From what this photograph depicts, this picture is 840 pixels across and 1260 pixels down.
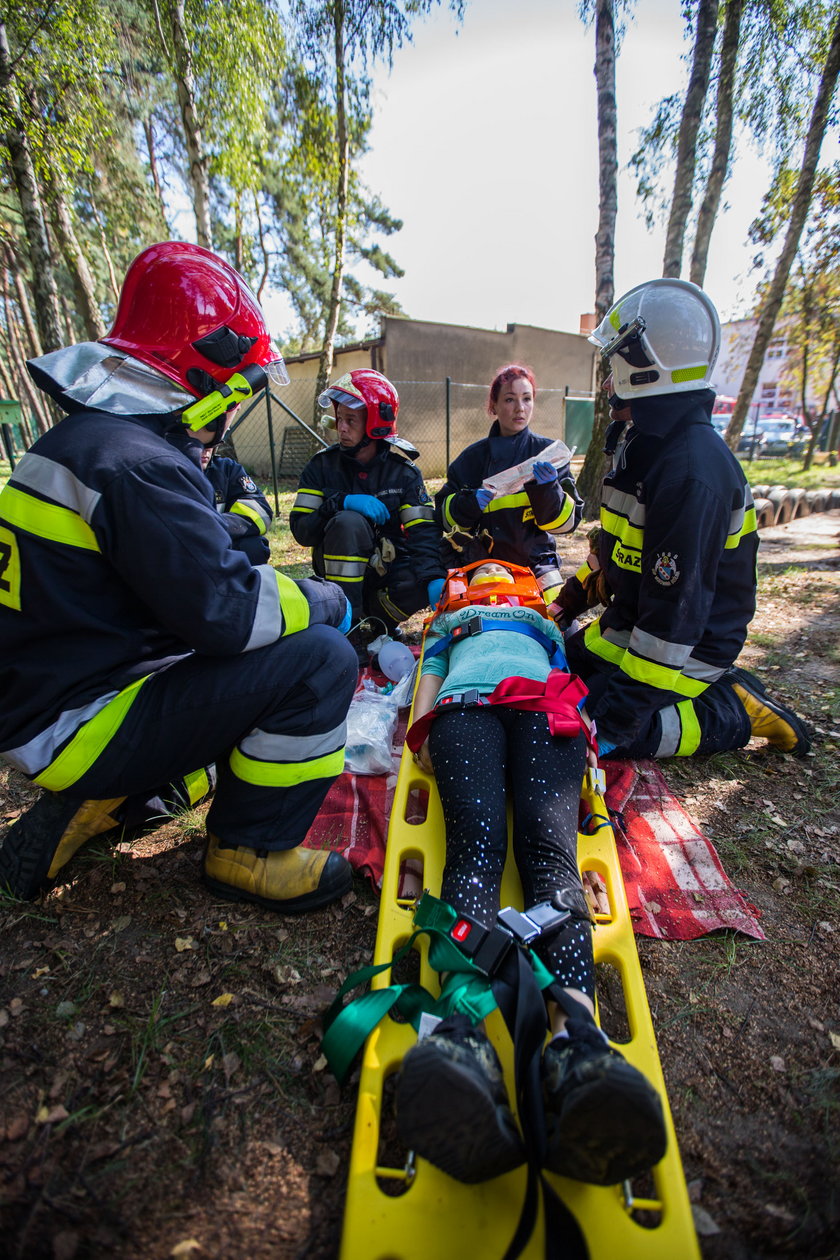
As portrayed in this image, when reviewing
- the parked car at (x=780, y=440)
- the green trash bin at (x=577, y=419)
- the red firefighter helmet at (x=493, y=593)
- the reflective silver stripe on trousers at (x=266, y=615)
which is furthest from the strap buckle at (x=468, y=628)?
the parked car at (x=780, y=440)

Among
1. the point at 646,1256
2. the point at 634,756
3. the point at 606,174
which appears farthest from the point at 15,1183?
the point at 606,174

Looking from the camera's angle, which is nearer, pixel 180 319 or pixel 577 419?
pixel 180 319

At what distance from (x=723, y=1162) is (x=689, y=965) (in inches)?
21.7

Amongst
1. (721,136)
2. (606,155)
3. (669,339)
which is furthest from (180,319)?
(721,136)

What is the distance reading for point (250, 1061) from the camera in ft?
5.20

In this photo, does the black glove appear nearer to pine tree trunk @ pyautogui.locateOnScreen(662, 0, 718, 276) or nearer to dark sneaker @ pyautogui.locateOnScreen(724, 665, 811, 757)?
dark sneaker @ pyautogui.locateOnScreen(724, 665, 811, 757)

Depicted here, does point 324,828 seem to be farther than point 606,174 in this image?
No

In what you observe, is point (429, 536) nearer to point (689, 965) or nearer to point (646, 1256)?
point (689, 965)

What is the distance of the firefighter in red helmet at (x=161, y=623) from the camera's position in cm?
164

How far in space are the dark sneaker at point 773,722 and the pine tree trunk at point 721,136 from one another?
11528 mm

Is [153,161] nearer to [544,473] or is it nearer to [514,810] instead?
[544,473]

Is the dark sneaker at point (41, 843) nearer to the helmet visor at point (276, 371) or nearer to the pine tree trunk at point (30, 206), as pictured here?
the helmet visor at point (276, 371)

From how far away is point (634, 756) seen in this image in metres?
2.80

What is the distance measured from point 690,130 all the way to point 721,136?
2913 millimetres
